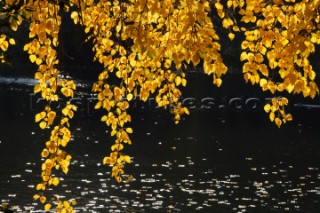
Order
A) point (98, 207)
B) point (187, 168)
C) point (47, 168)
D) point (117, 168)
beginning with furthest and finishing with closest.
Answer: point (187, 168), point (98, 207), point (117, 168), point (47, 168)

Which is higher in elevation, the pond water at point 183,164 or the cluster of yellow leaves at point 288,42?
the cluster of yellow leaves at point 288,42

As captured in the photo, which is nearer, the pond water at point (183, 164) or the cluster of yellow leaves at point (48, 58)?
the cluster of yellow leaves at point (48, 58)

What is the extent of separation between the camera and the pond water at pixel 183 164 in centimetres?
5009

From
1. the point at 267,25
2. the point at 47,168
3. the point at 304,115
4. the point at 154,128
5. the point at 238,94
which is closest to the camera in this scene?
the point at 267,25

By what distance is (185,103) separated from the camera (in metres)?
96.6

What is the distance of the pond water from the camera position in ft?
164

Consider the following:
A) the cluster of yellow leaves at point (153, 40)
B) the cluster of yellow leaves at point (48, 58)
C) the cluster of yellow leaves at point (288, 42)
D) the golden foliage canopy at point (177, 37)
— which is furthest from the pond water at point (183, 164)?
the cluster of yellow leaves at point (288, 42)

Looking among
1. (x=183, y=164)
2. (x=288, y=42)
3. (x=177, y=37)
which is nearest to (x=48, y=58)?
(x=177, y=37)

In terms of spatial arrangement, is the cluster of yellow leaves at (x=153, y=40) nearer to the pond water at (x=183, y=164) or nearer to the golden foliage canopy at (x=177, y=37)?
the golden foliage canopy at (x=177, y=37)

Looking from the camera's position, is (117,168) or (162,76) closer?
(162,76)

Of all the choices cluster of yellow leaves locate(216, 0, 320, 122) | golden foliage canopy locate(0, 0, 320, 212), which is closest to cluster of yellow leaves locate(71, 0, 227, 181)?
golden foliage canopy locate(0, 0, 320, 212)


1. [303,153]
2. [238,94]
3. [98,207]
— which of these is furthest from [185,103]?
[98,207]

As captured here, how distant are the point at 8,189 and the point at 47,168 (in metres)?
44.9

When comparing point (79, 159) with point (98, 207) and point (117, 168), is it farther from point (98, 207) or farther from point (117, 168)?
point (117, 168)
